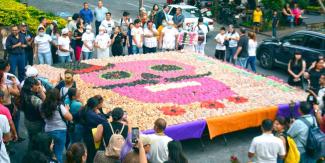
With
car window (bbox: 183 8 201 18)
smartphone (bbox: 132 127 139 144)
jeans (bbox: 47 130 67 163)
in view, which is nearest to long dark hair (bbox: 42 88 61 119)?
jeans (bbox: 47 130 67 163)

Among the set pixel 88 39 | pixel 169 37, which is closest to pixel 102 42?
pixel 88 39

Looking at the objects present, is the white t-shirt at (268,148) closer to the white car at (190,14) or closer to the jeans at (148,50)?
the jeans at (148,50)

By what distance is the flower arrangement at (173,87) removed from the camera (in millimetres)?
12422

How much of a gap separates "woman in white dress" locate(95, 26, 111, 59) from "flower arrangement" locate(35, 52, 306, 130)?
1.57ft

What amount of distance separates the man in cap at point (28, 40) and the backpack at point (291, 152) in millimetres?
9589

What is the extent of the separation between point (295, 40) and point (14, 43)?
9.38 m

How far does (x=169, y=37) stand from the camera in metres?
18.4

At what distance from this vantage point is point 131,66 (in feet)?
53.6

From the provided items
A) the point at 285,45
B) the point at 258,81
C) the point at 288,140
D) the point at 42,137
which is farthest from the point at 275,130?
the point at 285,45

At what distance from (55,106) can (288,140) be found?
13.5 feet

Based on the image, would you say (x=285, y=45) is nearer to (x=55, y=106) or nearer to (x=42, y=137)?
(x=55, y=106)

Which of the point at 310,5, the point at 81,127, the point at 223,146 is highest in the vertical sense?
the point at 310,5

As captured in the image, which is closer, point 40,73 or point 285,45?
point 40,73

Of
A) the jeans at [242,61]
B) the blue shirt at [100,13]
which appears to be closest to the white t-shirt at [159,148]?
the jeans at [242,61]
